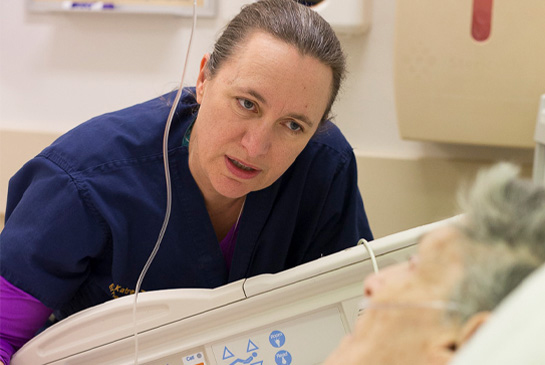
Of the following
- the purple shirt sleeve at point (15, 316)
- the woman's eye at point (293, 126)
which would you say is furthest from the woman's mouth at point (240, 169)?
the purple shirt sleeve at point (15, 316)

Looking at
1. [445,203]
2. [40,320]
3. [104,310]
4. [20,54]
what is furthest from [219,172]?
[20,54]

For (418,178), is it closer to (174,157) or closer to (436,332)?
(174,157)

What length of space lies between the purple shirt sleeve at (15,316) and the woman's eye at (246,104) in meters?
0.58

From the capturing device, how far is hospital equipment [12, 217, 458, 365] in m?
1.02

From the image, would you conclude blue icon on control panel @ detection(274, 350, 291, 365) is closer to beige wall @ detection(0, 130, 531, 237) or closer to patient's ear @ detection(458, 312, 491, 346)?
patient's ear @ detection(458, 312, 491, 346)

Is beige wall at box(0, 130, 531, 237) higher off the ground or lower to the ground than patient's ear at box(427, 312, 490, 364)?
lower

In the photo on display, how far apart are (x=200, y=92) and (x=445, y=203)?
41.6 inches

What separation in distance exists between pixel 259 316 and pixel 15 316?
0.53 m

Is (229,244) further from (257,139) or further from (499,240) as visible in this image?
(499,240)

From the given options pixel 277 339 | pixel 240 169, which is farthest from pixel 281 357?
pixel 240 169

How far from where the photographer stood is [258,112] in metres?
1.18

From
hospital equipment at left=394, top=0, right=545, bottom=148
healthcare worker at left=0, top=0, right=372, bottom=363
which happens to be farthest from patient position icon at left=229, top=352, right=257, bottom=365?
hospital equipment at left=394, top=0, right=545, bottom=148

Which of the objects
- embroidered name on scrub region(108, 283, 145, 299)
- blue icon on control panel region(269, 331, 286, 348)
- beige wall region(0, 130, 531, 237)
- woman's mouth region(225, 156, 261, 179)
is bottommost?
beige wall region(0, 130, 531, 237)

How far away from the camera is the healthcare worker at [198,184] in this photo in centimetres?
118
